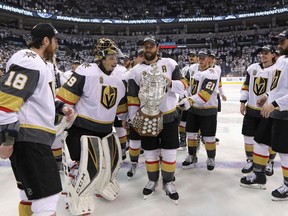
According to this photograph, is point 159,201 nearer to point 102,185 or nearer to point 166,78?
point 102,185

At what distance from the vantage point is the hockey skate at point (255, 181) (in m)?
3.15

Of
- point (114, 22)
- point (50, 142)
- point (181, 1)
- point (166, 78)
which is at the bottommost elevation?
point (50, 142)

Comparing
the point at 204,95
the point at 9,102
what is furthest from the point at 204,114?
the point at 9,102

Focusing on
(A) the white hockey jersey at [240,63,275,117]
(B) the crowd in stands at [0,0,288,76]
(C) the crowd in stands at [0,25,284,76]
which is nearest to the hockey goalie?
(A) the white hockey jersey at [240,63,275,117]

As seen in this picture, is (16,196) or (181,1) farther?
(181,1)

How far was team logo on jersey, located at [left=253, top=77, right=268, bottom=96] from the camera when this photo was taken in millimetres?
3407

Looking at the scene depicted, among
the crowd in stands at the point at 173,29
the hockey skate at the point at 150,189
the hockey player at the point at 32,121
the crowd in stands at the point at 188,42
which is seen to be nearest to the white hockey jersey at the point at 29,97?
the hockey player at the point at 32,121

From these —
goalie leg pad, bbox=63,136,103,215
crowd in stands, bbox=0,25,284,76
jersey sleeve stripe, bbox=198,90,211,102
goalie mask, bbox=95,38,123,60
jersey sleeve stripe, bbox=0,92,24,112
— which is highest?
crowd in stands, bbox=0,25,284,76

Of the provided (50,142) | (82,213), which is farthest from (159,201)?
(50,142)

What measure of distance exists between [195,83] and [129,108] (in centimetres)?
126

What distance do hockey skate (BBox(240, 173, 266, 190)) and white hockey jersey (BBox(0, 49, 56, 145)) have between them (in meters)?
2.33

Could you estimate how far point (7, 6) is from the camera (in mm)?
22062

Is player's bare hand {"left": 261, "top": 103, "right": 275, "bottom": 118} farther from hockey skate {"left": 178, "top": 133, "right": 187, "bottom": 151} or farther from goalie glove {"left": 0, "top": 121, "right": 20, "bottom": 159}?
hockey skate {"left": 178, "top": 133, "right": 187, "bottom": 151}

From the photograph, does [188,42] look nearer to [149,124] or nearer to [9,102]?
[149,124]
